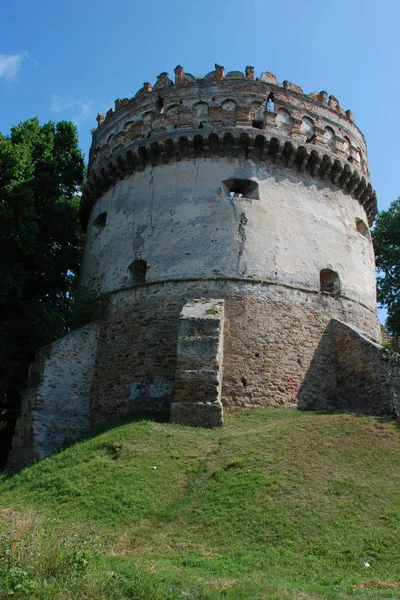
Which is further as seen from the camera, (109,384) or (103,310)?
(103,310)

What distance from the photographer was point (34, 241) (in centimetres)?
1831

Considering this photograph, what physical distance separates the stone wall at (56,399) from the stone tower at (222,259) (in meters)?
0.05

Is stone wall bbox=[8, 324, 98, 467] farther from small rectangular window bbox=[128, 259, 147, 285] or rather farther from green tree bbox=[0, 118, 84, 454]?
small rectangular window bbox=[128, 259, 147, 285]

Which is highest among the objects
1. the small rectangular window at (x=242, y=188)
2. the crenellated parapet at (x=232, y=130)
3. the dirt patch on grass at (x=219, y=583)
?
the crenellated parapet at (x=232, y=130)

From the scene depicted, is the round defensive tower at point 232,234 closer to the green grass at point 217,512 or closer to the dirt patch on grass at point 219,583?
the green grass at point 217,512

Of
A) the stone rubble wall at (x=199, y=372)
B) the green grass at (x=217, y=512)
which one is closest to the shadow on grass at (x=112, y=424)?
the green grass at (x=217, y=512)

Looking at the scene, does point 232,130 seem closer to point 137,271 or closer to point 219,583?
point 137,271

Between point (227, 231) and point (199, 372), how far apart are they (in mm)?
5152

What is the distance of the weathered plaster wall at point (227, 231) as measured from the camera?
57.8 ft

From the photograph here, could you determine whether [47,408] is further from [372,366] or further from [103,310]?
[372,366]

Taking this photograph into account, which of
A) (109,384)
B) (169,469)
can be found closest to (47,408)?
(109,384)

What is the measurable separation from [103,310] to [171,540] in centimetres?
995

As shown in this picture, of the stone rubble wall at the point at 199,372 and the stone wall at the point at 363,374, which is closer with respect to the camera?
the stone rubble wall at the point at 199,372

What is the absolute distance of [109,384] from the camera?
54.8 feet
